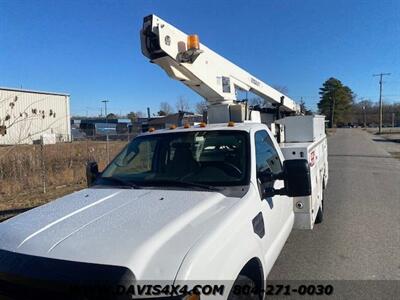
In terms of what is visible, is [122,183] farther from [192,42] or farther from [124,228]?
[192,42]

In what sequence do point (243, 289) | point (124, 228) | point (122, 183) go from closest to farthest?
point (124, 228)
point (243, 289)
point (122, 183)

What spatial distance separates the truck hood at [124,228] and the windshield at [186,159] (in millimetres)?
341

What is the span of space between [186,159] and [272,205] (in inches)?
37.8

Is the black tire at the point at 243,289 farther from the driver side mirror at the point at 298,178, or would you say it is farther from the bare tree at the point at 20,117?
the bare tree at the point at 20,117

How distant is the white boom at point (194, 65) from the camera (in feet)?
20.1

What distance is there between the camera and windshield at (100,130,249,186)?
355cm

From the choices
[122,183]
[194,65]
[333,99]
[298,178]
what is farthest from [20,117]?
[333,99]

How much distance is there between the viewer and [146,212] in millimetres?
2781

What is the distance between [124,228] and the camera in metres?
2.48

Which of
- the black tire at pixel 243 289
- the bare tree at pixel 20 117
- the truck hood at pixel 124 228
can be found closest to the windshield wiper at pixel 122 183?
the truck hood at pixel 124 228

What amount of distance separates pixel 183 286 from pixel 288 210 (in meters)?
2.79

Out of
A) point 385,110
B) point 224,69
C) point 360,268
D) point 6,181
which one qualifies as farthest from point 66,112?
point 385,110

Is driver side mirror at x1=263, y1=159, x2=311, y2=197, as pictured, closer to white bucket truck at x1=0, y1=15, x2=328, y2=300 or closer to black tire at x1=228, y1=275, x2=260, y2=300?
white bucket truck at x1=0, y1=15, x2=328, y2=300

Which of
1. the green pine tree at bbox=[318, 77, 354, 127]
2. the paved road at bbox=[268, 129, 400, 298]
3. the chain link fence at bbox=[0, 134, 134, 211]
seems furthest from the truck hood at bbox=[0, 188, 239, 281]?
the green pine tree at bbox=[318, 77, 354, 127]
